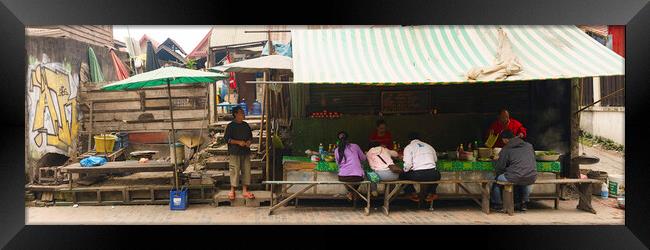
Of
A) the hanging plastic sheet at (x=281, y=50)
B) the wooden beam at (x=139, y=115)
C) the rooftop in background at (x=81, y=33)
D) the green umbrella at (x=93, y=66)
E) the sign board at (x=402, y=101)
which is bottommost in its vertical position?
the wooden beam at (x=139, y=115)

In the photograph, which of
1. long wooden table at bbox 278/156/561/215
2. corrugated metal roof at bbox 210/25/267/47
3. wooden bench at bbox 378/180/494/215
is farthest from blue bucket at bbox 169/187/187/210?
corrugated metal roof at bbox 210/25/267/47

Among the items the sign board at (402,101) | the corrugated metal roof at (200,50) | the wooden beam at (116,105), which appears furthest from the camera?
the corrugated metal roof at (200,50)

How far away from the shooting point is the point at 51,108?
11.1 m

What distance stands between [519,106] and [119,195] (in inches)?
313

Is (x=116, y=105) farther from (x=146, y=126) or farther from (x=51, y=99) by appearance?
(x=51, y=99)

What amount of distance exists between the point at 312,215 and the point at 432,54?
3.29 meters

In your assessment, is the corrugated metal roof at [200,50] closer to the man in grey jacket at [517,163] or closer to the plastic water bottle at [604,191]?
the man in grey jacket at [517,163]

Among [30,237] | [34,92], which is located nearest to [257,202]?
[30,237]

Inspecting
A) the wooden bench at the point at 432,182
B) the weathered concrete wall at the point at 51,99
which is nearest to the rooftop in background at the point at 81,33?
the weathered concrete wall at the point at 51,99

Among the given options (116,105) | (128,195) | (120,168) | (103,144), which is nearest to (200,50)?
(116,105)

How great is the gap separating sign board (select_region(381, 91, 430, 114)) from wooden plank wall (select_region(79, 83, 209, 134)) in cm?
429

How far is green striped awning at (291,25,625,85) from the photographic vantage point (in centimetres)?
703

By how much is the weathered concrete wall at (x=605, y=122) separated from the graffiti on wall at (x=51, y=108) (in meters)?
13.8

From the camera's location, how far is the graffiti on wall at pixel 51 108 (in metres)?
10.3
